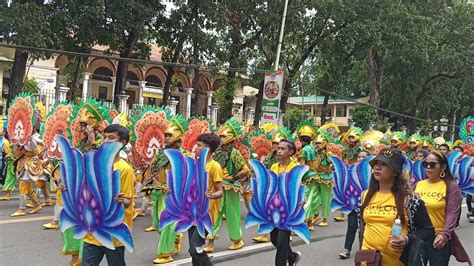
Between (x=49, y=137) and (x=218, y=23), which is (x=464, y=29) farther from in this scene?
(x=49, y=137)

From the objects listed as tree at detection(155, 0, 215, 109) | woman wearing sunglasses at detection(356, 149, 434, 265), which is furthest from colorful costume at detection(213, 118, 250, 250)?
tree at detection(155, 0, 215, 109)

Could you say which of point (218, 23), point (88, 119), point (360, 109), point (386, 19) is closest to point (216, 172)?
point (88, 119)

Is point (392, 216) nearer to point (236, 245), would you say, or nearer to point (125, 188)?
point (125, 188)

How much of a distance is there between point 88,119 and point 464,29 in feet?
102

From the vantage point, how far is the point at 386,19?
26375 mm

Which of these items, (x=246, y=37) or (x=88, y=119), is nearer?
(x=88, y=119)

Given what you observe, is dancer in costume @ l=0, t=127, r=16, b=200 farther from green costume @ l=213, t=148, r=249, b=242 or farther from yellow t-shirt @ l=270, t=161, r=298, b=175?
yellow t-shirt @ l=270, t=161, r=298, b=175

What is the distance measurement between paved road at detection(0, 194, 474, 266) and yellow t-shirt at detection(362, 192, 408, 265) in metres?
3.15

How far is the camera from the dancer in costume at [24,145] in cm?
848

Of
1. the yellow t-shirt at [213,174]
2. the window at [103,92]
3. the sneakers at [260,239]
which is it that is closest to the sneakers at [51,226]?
the sneakers at [260,239]

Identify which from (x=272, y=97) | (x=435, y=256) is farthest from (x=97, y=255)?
(x=272, y=97)

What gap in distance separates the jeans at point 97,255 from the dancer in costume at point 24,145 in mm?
5062

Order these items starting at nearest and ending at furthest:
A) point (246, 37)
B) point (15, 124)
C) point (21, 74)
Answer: point (15, 124)
point (21, 74)
point (246, 37)

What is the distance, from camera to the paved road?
20.2ft
